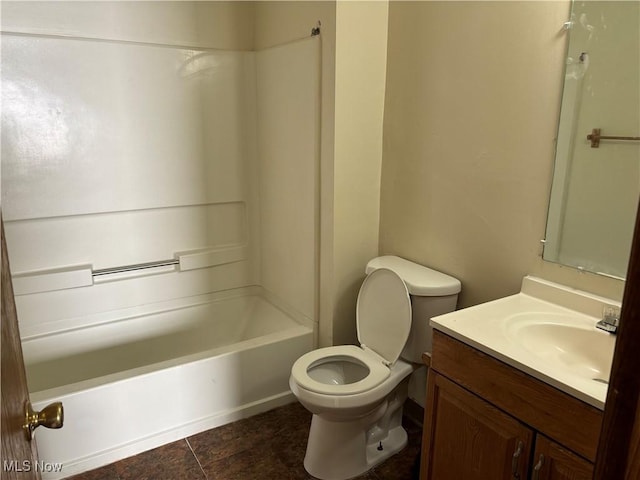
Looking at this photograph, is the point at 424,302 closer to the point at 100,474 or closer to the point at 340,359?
the point at 340,359

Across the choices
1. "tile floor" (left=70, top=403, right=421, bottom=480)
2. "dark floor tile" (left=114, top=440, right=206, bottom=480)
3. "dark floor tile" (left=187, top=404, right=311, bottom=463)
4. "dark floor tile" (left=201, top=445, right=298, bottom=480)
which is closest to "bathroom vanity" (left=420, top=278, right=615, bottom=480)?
"tile floor" (left=70, top=403, right=421, bottom=480)

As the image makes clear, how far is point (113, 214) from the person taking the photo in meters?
2.61

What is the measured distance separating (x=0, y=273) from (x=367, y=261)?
1866mm

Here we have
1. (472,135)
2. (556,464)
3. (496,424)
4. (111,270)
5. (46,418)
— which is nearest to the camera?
(46,418)

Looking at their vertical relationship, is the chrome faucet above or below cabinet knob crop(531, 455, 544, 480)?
above

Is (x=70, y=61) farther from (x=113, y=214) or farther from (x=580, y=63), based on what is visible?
(x=580, y=63)

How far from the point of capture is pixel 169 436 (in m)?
2.24

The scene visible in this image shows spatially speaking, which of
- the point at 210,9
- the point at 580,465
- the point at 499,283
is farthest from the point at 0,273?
the point at 210,9

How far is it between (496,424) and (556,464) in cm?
18

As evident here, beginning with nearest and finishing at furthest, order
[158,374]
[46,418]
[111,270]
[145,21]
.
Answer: [46,418], [158,374], [145,21], [111,270]

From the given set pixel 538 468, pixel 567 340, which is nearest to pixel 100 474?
pixel 538 468

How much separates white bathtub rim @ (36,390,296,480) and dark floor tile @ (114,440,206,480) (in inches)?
1.3

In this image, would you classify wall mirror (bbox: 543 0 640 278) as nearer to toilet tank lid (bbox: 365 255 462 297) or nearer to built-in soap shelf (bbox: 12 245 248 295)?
toilet tank lid (bbox: 365 255 462 297)

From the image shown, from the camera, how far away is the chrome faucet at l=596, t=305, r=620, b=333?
57.2 inches
